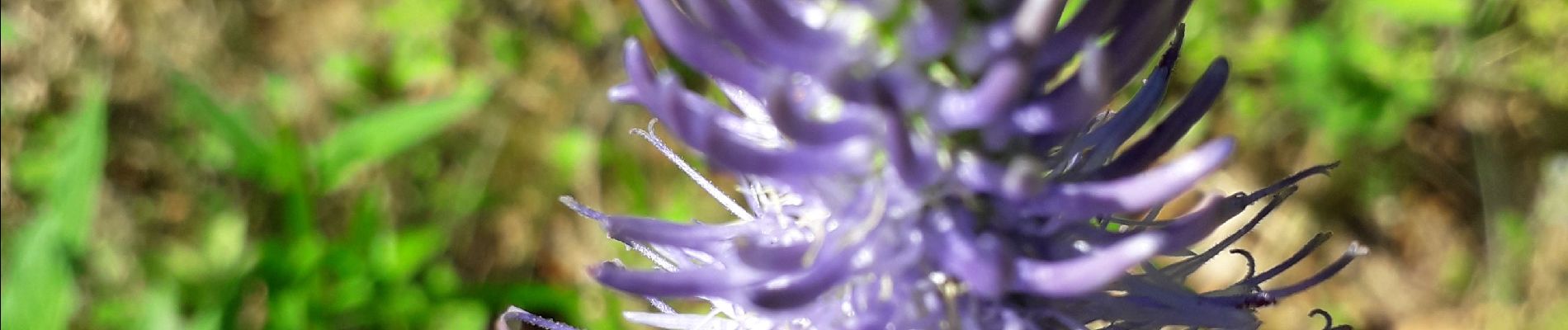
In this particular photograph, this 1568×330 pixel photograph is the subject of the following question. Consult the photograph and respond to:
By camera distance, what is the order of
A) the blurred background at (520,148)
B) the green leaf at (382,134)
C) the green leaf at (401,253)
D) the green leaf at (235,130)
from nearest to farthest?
the green leaf at (235,130) → the green leaf at (382,134) → the green leaf at (401,253) → the blurred background at (520,148)

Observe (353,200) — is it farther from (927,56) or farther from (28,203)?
(927,56)

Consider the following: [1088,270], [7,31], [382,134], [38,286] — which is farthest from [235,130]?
[1088,270]

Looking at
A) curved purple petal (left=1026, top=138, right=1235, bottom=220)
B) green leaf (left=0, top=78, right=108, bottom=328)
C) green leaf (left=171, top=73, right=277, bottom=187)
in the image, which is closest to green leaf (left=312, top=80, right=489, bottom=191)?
green leaf (left=171, top=73, right=277, bottom=187)

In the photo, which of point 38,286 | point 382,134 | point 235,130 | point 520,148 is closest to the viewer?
point 38,286

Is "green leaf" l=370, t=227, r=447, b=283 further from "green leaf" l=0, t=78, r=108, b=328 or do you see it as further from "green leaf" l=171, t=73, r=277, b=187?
"green leaf" l=0, t=78, r=108, b=328

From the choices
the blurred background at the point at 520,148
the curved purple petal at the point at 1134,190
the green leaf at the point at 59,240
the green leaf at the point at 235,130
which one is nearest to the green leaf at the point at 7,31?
the green leaf at the point at 59,240

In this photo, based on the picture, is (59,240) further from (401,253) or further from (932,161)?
(932,161)

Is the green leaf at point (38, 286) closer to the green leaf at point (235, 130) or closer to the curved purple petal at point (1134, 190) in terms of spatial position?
the green leaf at point (235, 130)

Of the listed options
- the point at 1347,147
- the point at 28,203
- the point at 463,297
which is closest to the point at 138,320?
the point at 463,297
